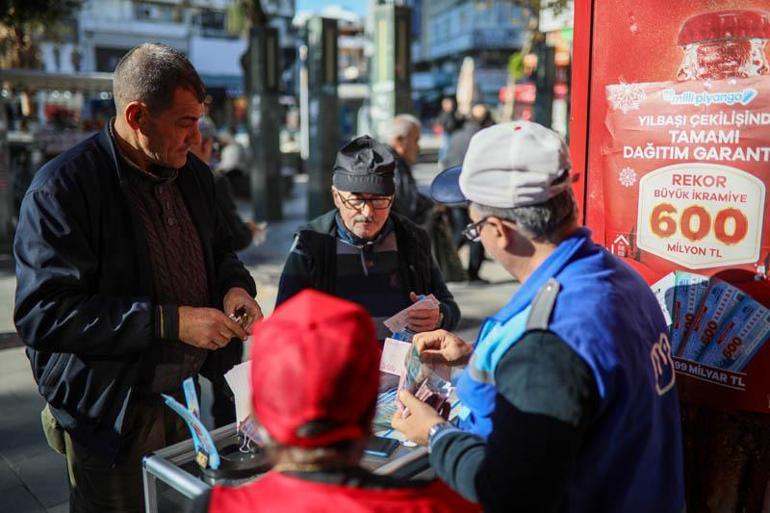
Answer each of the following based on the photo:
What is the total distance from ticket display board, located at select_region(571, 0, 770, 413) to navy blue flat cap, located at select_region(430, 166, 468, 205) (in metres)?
0.69

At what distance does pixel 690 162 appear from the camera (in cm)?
213

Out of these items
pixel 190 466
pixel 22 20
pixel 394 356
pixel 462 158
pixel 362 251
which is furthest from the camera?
pixel 22 20

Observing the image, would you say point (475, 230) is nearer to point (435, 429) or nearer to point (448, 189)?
point (448, 189)

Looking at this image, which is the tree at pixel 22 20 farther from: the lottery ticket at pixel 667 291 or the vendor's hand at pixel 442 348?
the lottery ticket at pixel 667 291

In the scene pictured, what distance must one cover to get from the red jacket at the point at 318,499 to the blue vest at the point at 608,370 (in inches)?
11.5

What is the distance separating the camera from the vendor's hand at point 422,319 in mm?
2424

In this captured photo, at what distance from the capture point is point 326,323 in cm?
112

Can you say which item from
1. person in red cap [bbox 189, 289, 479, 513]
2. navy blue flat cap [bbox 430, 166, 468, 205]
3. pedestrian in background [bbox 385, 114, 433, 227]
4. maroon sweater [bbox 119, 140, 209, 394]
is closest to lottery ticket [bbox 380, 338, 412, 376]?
navy blue flat cap [bbox 430, 166, 468, 205]

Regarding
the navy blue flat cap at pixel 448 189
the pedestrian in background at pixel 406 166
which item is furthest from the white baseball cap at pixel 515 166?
the pedestrian in background at pixel 406 166

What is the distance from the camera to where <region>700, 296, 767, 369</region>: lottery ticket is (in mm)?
2059

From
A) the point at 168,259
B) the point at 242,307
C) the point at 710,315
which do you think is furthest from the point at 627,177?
the point at 168,259

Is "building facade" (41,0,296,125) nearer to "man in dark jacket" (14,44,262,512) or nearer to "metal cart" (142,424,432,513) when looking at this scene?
"man in dark jacket" (14,44,262,512)

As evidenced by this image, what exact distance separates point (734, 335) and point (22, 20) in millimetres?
Result: 10656

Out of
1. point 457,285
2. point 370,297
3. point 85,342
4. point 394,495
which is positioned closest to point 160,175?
point 85,342
